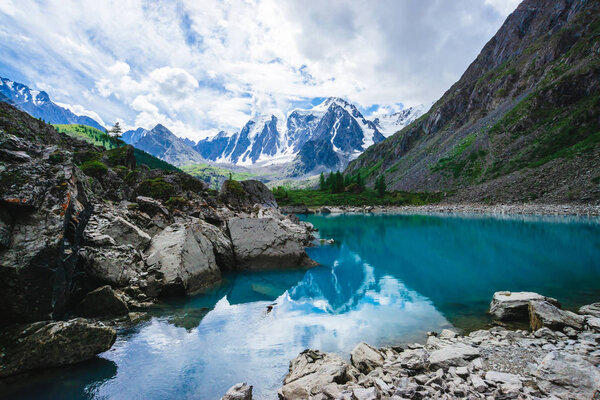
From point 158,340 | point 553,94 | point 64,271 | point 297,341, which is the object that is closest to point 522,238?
point 297,341

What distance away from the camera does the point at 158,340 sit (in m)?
13.6

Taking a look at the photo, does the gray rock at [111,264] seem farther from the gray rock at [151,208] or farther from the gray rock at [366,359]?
the gray rock at [366,359]

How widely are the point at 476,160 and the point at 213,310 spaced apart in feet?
411

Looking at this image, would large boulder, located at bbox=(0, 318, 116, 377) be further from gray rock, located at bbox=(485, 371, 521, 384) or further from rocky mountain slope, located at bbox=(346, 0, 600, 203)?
rocky mountain slope, located at bbox=(346, 0, 600, 203)

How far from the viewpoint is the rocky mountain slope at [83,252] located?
10.6m

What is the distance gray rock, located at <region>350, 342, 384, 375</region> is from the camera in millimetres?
10633

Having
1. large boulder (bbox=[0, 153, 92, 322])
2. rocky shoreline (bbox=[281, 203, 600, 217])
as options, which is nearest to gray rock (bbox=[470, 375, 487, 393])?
large boulder (bbox=[0, 153, 92, 322])

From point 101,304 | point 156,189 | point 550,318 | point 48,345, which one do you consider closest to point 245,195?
point 156,189

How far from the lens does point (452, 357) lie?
9.09m

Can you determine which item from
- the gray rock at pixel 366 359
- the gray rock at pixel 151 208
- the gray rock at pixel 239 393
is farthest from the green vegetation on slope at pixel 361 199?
Result: the gray rock at pixel 239 393

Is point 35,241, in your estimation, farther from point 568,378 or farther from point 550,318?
point 550,318

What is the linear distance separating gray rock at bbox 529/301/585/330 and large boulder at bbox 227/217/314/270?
64.8 ft

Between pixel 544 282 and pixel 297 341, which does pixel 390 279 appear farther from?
pixel 297 341

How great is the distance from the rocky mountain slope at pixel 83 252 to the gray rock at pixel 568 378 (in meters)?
15.5
